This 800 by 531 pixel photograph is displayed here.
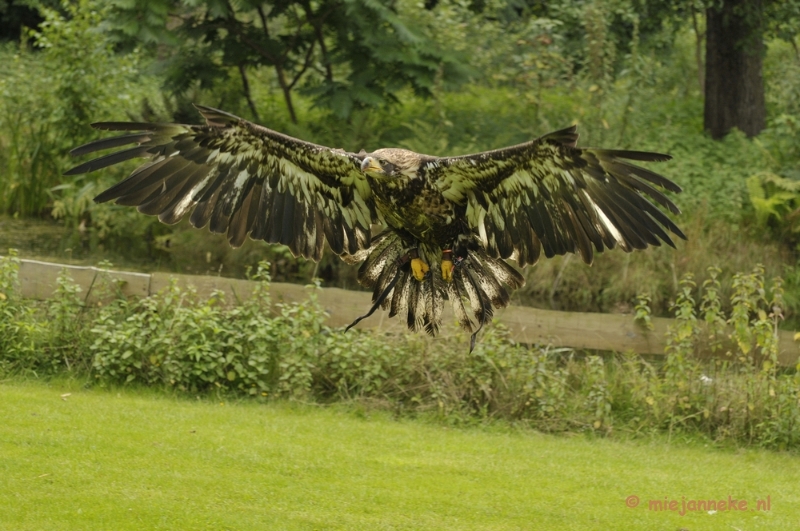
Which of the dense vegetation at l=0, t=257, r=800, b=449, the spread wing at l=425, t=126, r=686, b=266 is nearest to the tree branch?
the dense vegetation at l=0, t=257, r=800, b=449

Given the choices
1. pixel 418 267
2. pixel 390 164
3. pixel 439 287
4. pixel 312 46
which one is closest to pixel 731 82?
pixel 312 46

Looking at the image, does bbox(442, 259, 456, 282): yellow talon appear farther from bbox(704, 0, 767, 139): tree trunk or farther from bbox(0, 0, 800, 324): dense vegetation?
bbox(704, 0, 767, 139): tree trunk

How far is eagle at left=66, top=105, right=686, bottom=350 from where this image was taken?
592cm

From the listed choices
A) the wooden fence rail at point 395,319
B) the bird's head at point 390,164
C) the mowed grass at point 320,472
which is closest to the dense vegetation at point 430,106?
the wooden fence rail at point 395,319

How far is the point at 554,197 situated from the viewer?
6.19 metres

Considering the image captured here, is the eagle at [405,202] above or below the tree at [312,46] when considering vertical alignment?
below

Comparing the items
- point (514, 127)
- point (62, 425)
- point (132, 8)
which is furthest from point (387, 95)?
point (62, 425)

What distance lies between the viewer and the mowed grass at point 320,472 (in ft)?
19.9

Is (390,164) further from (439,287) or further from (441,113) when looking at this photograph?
(441,113)

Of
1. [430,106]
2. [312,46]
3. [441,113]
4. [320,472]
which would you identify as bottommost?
[320,472]

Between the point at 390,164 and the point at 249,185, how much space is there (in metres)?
1.07

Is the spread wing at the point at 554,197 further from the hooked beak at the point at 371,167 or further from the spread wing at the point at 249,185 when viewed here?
the spread wing at the point at 249,185

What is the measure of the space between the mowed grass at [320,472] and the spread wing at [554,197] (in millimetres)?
1625

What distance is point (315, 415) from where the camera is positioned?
8312 mm
